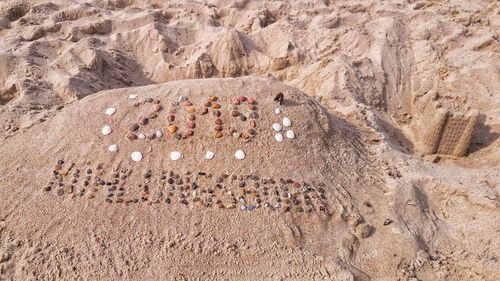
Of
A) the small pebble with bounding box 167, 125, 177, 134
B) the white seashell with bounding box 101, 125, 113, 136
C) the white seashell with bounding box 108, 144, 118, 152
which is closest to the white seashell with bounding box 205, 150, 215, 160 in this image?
the small pebble with bounding box 167, 125, 177, 134

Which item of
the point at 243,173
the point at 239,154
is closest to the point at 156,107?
the point at 239,154

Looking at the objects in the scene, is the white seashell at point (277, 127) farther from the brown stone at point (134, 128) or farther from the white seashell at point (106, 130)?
the white seashell at point (106, 130)

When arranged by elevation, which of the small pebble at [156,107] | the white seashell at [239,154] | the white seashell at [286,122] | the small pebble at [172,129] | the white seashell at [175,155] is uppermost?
the white seashell at [286,122]

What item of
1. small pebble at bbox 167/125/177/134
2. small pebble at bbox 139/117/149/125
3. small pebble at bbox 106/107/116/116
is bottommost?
small pebble at bbox 106/107/116/116

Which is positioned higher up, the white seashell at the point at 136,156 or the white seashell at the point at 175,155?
the white seashell at the point at 175,155

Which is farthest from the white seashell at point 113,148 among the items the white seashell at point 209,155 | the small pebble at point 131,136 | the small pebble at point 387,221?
the small pebble at point 387,221

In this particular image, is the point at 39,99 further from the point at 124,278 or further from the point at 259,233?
the point at 259,233

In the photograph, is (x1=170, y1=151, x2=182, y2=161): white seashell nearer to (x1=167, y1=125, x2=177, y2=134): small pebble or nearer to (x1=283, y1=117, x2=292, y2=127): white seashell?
(x1=167, y1=125, x2=177, y2=134): small pebble

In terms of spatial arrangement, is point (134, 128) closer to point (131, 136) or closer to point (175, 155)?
point (131, 136)
